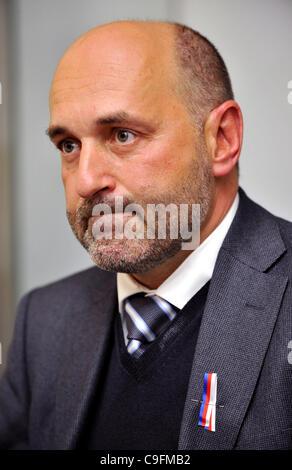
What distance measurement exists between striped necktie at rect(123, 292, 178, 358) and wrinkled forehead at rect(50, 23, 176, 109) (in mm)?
451

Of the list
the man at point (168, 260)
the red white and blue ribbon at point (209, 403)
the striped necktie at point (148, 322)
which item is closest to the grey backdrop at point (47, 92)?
the man at point (168, 260)

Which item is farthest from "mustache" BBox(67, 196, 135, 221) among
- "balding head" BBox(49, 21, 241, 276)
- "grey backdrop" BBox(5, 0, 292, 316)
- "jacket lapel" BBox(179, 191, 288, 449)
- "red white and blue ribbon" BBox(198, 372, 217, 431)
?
"grey backdrop" BBox(5, 0, 292, 316)

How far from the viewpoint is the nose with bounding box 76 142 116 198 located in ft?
3.16

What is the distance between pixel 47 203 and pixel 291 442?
1.37m

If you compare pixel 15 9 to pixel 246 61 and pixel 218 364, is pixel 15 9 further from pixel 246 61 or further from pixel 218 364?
pixel 218 364

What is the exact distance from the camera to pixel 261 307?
0.95 meters

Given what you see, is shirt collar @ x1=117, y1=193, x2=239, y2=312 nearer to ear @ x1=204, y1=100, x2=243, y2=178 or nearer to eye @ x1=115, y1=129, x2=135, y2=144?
ear @ x1=204, y1=100, x2=243, y2=178

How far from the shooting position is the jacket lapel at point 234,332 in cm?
89

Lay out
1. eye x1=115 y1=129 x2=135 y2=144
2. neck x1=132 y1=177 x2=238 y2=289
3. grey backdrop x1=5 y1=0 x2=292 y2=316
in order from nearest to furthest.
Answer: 1. eye x1=115 y1=129 x2=135 y2=144
2. neck x1=132 y1=177 x2=238 y2=289
3. grey backdrop x1=5 y1=0 x2=292 y2=316

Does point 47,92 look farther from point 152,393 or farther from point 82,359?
point 152,393

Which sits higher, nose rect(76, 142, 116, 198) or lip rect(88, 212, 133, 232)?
nose rect(76, 142, 116, 198)

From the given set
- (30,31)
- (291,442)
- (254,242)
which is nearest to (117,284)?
(254,242)

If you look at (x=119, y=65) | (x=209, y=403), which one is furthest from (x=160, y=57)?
(x=209, y=403)

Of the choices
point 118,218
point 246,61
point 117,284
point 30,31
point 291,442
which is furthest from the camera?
point 30,31
